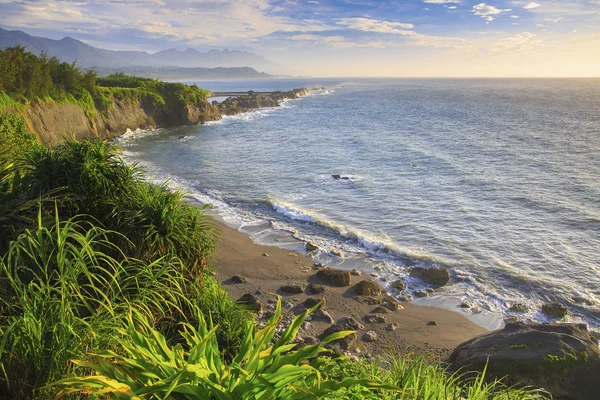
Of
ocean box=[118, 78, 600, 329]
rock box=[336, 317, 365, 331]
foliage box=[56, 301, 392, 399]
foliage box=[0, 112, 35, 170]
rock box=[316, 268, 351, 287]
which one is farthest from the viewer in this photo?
ocean box=[118, 78, 600, 329]

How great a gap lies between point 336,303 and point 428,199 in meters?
13.6

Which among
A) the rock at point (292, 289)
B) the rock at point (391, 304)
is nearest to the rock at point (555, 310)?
the rock at point (391, 304)

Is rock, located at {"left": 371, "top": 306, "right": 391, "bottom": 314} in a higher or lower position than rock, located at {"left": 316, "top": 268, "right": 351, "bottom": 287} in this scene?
lower

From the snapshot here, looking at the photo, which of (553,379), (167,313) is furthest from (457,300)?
(167,313)

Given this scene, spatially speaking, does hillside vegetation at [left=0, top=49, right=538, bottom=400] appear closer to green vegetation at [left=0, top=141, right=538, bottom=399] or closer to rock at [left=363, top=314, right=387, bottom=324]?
green vegetation at [left=0, top=141, right=538, bottom=399]

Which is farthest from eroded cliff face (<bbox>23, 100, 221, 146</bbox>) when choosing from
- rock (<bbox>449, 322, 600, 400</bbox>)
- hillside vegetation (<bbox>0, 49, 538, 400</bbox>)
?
rock (<bbox>449, 322, 600, 400</bbox>)

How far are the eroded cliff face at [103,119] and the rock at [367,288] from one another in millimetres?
13108

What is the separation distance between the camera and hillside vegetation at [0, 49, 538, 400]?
9.51 ft

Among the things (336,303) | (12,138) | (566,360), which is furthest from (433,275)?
(12,138)

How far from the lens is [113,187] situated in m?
6.61

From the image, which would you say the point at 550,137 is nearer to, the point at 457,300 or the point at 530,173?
the point at 530,173

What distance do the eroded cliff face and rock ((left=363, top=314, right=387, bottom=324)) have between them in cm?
1386

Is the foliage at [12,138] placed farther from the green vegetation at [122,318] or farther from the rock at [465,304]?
the rock at [465,304]

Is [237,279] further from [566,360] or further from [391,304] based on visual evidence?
[566,360]
